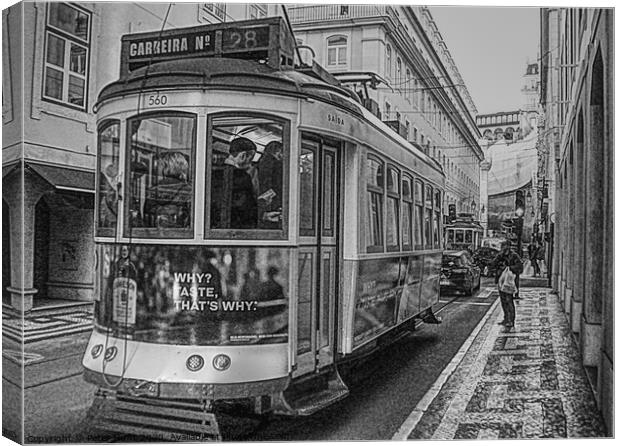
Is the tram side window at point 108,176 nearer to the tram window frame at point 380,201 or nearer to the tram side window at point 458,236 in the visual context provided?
the tram window frame at point 380,201

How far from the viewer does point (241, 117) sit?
396 cm

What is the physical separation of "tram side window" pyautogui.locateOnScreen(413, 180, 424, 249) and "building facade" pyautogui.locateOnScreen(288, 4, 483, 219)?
20 centimetres

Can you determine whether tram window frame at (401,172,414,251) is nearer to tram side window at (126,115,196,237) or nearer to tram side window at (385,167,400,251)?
tram side window at (385,167,400,251)

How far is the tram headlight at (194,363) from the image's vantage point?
389 cm

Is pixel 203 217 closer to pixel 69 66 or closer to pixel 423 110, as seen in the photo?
pixel 69 66

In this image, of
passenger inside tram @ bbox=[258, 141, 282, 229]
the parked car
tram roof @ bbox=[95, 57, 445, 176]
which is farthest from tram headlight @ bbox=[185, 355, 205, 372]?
the parked car

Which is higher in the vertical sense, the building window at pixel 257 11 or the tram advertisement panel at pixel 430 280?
the building window at pixel 257 11

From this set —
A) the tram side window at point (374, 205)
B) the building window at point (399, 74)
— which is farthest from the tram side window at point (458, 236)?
the building window at point (399, 74)

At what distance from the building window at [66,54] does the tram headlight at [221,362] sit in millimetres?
1664

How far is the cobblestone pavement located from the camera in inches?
175

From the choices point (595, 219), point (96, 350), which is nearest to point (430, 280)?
point (595, 219)

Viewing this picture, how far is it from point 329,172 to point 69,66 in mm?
1683

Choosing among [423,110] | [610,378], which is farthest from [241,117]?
[610,378]

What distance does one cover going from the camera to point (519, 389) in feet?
15.2
